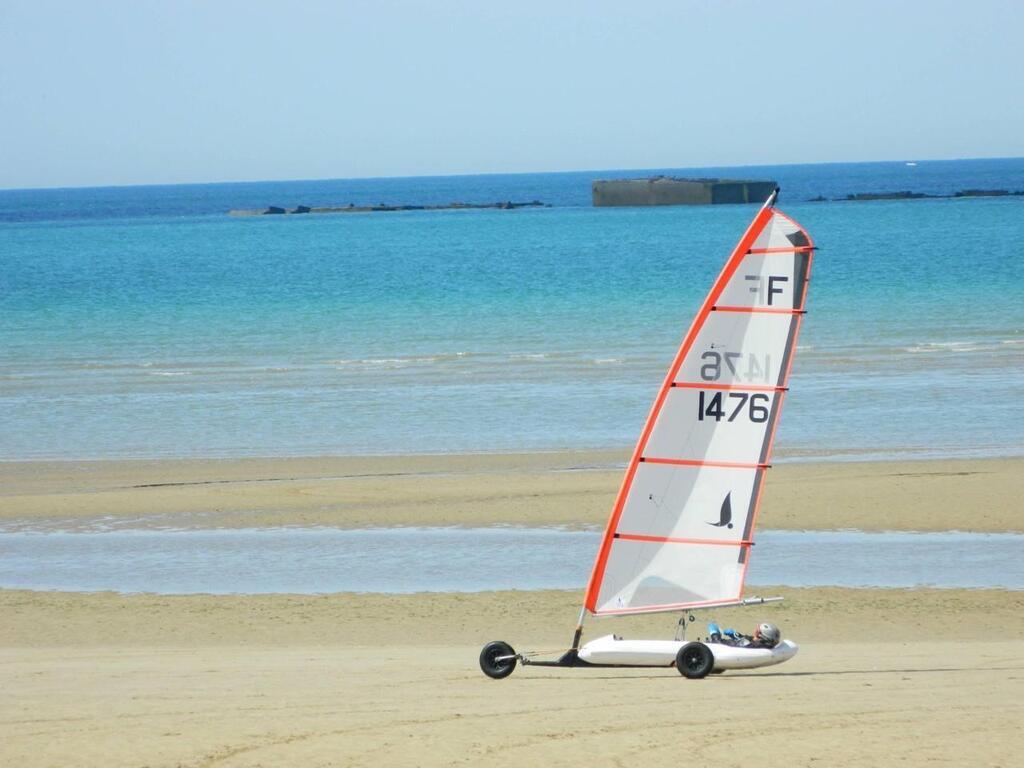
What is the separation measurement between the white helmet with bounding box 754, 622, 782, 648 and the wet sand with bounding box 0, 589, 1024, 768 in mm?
277

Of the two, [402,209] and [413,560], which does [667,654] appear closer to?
[413,560]

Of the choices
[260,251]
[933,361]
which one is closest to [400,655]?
[933,361]

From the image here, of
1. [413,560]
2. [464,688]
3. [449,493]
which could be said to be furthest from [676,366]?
[449,493]

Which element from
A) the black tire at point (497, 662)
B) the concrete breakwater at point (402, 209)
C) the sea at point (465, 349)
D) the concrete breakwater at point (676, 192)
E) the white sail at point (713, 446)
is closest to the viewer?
the white sail at point (713, 446)

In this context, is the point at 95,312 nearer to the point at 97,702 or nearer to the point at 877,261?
the point at 877,261

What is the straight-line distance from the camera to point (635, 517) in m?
10.1

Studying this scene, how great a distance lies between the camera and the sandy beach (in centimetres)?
835

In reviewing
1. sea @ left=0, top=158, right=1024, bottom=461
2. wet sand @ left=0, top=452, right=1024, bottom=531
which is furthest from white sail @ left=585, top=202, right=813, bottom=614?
sea @ left=0, top=158, right=1024, bottom=461

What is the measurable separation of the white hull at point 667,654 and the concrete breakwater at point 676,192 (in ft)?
506

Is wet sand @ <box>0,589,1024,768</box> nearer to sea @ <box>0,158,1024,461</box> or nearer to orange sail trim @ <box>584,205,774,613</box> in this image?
orange sail trim @ <box>584,205,774,613</box>

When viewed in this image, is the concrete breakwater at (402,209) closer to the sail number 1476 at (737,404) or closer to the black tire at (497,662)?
the black tire at (497,662)

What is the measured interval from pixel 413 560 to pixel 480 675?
5.35 metres

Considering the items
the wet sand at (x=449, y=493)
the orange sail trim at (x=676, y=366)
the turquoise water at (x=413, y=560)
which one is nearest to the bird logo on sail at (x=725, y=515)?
the orange sail trim at (x=676, y=366)

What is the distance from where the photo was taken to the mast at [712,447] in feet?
32.1
